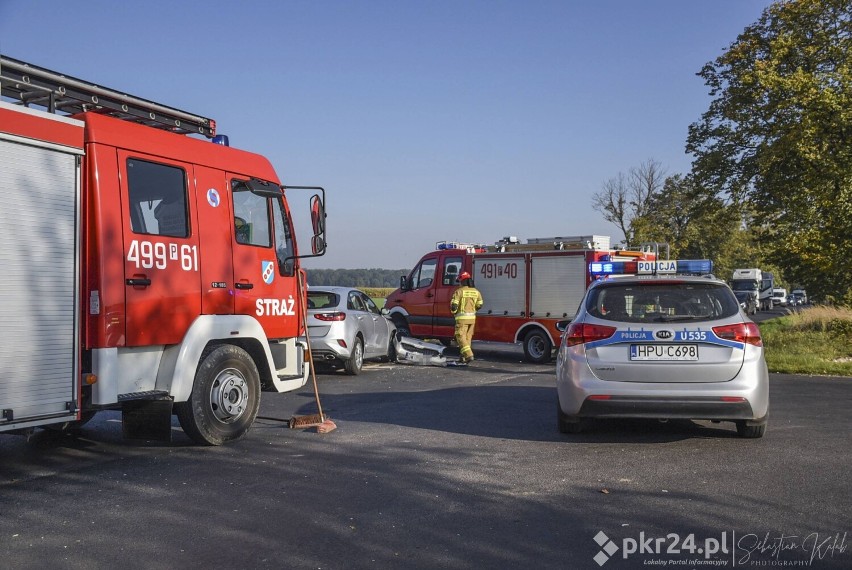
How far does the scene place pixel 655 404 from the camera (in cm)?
712

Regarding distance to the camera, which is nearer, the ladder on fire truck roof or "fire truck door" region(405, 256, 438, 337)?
the ladder on fire truck roof

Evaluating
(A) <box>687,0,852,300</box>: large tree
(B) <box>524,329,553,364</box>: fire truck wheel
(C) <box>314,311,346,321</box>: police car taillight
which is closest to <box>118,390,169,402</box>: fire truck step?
(C) <box>314,311,346,321</box>: police car taillight

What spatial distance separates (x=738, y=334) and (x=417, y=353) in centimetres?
1028

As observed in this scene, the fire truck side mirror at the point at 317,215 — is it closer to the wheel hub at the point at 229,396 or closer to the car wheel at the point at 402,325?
the wheel hub at the point at 229,396

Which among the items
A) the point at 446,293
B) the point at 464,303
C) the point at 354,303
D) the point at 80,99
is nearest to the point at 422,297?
the point at 446,293

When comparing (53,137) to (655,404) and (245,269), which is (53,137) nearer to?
(245,269)

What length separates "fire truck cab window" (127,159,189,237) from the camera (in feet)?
22.5

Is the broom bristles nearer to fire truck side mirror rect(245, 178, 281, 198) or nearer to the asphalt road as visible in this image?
the asphalt road

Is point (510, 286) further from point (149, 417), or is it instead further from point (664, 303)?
point (149, 417)

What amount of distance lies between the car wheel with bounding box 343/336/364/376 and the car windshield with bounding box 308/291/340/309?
2.45 feet

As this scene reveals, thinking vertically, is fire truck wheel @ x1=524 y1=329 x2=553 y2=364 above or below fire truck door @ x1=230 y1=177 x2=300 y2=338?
below

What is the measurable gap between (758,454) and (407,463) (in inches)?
118

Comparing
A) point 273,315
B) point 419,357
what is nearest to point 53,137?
point 273,315

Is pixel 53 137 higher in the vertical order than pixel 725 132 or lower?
lower
